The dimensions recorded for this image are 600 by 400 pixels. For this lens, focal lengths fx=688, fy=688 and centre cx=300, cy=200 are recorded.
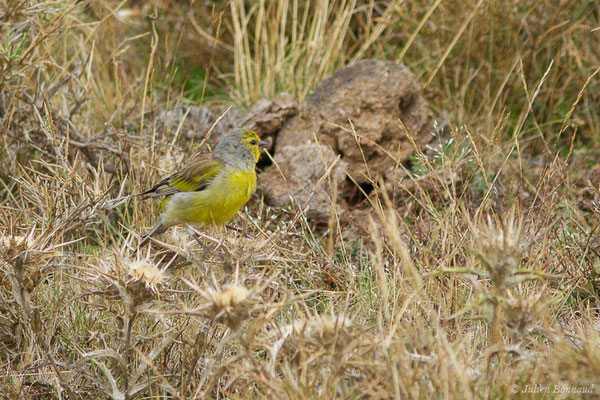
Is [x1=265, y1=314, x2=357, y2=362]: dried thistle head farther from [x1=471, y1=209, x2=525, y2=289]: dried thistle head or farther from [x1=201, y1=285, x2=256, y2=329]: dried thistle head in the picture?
[x1=471, y1=209, x2=525, y2=289]: dried thistle head

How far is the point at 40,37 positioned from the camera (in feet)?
15.6

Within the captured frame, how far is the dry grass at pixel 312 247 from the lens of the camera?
229 centimetres

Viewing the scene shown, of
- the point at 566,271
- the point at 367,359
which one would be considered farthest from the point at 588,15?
the point at 367,359

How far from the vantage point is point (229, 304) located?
2135mm

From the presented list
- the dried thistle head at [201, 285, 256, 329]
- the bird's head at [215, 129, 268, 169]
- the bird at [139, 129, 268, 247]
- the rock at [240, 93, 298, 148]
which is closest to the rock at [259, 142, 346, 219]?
the rock at [240, 93, 298, 148]

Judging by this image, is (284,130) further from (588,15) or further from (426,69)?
(588,15)

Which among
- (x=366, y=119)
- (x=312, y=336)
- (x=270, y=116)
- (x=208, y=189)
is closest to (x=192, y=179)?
(x=208, y=189)

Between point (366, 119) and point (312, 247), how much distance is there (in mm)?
1624

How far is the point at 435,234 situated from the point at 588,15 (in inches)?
166

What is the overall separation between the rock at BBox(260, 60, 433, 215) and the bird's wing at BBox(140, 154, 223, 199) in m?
1.23

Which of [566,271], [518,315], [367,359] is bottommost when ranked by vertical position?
[566,271]

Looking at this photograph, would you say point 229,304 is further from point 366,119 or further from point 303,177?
point 366,119

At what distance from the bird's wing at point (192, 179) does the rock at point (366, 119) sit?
1232mm

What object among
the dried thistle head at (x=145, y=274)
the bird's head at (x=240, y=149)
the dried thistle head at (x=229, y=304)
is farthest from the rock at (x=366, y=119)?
the dried thistle head at (x=229, y=304)
